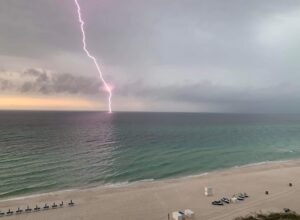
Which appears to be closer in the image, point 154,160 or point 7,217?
point 7,217

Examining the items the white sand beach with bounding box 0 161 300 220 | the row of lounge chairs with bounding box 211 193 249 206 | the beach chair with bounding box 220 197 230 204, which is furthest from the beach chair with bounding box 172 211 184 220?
the beach chair with bounding box 220 197 230 204

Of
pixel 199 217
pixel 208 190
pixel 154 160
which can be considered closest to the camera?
pixel 199 217

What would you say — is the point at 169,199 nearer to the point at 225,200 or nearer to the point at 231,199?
the point at 225,200

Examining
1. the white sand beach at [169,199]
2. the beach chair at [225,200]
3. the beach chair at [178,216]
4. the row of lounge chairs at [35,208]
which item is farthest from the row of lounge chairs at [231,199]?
the row of lounge chairs at [35,208]

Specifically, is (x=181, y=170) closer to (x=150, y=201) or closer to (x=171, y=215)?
(x=150, y=201)

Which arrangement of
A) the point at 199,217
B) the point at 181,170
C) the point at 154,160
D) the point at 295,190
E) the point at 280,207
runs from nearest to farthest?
the point at 199,217 → the point at 280,207 → the point at 295,190 → the point at 181,170 → the point at 154,160

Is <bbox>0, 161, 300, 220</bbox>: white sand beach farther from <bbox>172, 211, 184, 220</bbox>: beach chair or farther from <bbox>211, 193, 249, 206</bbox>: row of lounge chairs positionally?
<bbox>172, 211, 184, 220</bbox>: beach chair

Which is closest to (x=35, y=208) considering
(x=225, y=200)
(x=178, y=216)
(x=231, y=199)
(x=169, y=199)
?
(x=169, y=199)

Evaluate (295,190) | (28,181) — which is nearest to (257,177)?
(295,190)
